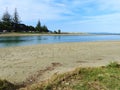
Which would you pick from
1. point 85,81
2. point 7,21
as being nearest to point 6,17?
point 7,21

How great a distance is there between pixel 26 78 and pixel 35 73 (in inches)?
34.7

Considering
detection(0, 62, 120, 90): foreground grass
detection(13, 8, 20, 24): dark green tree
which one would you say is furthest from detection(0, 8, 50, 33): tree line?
detection(0, 62, 120, 90): foreground grass

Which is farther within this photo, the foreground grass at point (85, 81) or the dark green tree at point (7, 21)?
the dark green tree at point (7, 21)

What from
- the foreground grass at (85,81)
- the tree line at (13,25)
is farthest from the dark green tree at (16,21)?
the foreground grass at (85,81)

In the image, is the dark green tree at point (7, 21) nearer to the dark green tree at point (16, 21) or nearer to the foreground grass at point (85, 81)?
the dark green tree at point (16, 21)

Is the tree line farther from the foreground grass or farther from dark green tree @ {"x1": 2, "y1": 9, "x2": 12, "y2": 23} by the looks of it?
the foreground grass

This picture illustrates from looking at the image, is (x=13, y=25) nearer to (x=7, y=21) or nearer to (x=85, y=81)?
(x=7, y=21)

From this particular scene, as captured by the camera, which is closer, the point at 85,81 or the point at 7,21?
the point at 85,81

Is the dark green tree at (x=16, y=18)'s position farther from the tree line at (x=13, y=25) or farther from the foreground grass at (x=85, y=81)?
the foreground grass at (x=85, y=81)

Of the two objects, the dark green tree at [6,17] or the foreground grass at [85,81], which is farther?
the dark green tree at [6,17]

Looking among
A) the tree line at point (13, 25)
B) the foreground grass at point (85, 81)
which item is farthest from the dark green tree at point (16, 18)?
the foreground grass at point (85, 81)

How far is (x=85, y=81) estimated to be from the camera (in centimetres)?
631

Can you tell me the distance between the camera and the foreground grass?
6.00 m

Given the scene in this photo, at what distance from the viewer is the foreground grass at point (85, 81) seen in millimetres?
5996
